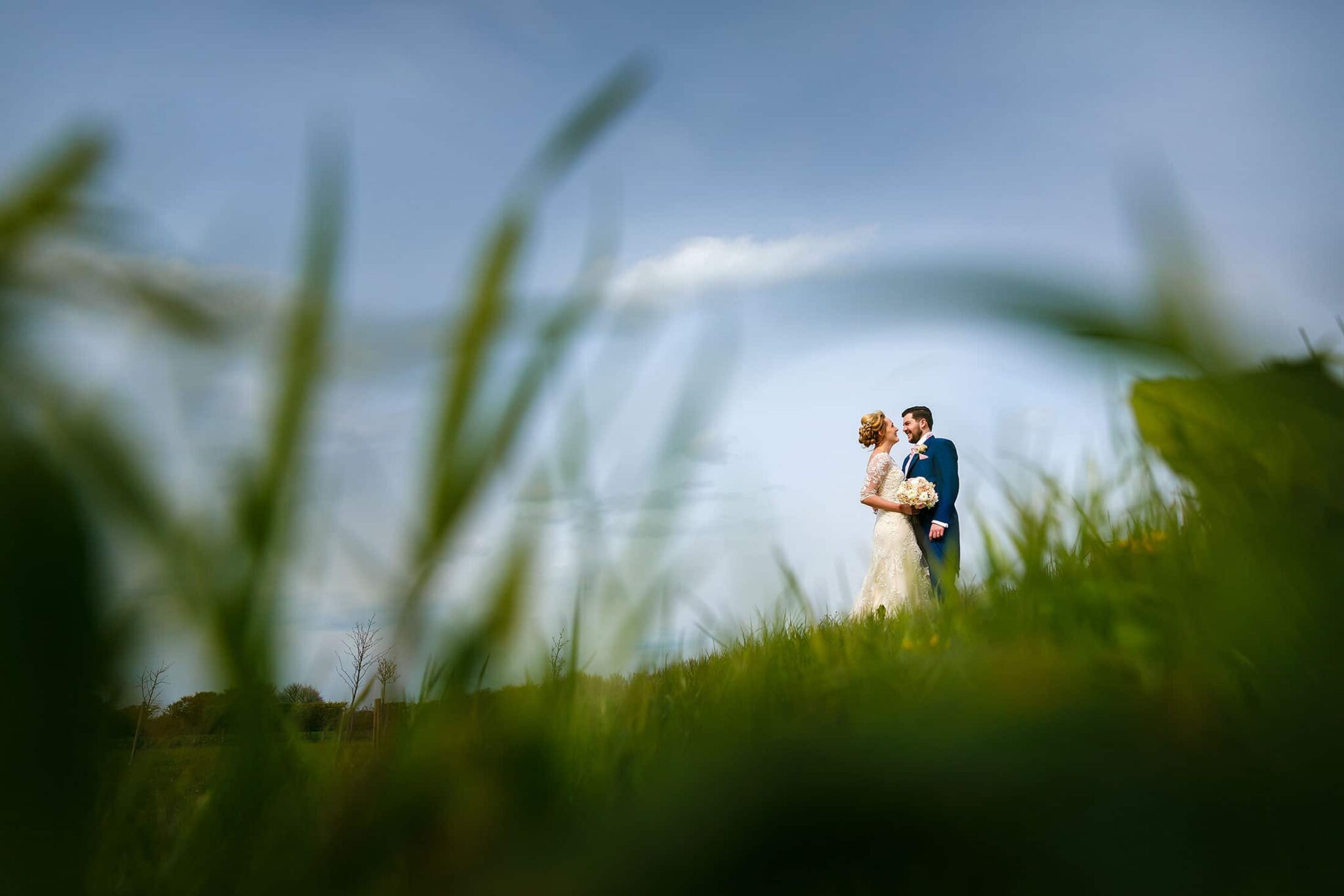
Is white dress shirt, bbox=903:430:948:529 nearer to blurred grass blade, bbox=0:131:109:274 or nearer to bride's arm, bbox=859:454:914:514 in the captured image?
bride's arm, bbox=859:454:914:514

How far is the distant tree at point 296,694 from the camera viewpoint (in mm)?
583

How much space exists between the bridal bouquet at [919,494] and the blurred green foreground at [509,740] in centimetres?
821

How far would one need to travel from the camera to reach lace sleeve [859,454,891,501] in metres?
9.38

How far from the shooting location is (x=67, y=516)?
0.45m

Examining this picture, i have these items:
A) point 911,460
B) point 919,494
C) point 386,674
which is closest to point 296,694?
point 386,674

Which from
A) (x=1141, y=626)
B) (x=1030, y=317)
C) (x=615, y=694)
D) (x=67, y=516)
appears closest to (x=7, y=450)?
(x=67, y=516)

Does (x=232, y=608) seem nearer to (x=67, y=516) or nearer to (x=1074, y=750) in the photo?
(x=67, y=516)

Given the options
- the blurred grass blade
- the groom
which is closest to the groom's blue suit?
the groom

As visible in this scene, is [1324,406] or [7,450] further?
[1324,406]

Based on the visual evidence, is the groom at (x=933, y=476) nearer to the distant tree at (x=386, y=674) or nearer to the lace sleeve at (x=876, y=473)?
the lace sleeve at (x=876, y=473)

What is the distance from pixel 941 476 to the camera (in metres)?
8.91

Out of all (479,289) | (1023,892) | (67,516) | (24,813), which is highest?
(479,289)

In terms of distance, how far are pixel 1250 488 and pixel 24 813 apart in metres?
0.93

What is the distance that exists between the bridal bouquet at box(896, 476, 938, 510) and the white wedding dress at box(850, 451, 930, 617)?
0.32 m
